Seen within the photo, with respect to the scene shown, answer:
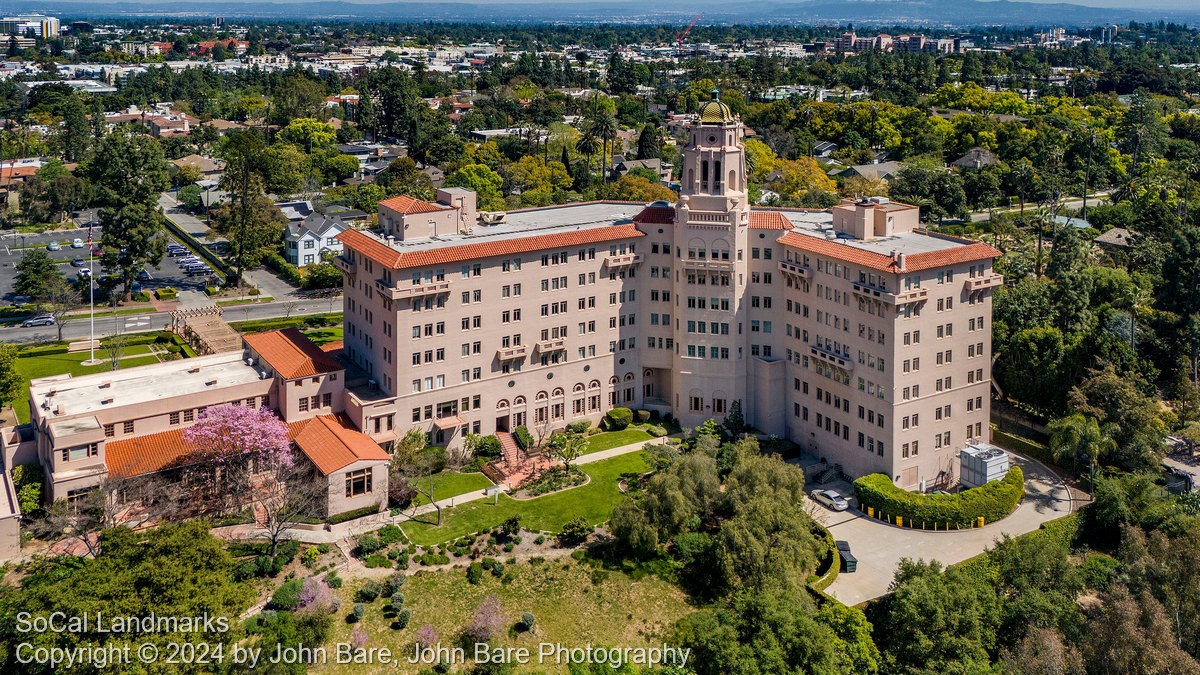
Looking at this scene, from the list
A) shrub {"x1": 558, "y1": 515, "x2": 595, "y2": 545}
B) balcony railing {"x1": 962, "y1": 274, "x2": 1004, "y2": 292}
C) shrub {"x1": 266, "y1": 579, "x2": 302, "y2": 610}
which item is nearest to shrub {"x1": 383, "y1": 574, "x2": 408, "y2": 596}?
shrub {"x1": 266, "y1": 579, "x2": 302, "y2": 610}

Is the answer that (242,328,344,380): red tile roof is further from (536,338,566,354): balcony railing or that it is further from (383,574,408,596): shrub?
(383,574,408,596): shrub

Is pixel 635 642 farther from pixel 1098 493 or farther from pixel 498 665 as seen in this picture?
pixel 1098 493

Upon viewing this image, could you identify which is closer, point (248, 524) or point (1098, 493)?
point (248, 524)

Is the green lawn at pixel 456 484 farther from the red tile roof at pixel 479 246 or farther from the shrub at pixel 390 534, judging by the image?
the red tile roof at pixel 479 246

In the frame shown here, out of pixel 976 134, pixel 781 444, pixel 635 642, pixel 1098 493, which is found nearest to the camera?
pixel 635 642

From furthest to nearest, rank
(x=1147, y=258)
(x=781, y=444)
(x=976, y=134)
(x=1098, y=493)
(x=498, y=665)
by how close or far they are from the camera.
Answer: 1. (x=976, y=134)
2. (x=1147, y=258)
3. (x=781, y=444)
4. (x=1098, y=493)
5. (x=498, y=665)

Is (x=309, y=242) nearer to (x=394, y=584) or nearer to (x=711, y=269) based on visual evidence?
(x=711, y=269)

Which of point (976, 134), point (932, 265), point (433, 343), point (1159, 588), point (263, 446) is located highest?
point (976, 134)

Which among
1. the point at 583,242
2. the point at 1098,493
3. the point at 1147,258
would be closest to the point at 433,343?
the point at 583,242
